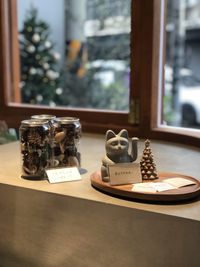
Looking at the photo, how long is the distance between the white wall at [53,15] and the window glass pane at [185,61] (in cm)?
242

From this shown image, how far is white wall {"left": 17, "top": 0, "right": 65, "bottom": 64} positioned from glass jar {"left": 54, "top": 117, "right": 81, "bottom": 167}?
2027mm

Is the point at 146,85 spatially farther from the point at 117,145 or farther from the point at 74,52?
the point at 74,52

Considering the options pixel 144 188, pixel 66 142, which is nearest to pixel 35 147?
pixel 66 142

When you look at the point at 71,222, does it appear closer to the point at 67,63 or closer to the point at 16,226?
the point at 16,226

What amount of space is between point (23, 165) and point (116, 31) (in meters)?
3.02

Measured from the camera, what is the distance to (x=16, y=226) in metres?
1.06

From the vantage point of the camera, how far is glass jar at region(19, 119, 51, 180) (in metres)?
1.07

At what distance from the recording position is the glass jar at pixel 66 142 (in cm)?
112

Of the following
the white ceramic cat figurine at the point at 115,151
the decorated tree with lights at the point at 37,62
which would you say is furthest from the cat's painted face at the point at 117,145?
the decorated tree with lights at the point at 37,62

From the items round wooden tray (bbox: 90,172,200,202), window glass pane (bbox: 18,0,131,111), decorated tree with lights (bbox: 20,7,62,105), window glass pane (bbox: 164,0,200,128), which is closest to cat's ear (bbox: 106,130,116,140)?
round wooden tray (bbox: 90,172,200,202)

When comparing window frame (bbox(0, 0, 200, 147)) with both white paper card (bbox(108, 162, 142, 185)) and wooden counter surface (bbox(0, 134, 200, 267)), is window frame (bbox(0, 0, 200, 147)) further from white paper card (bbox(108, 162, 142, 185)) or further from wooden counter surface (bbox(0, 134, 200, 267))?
white paper card (bbox(108, 162, 142, 185))

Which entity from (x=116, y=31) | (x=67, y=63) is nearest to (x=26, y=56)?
(x=67, y=63)

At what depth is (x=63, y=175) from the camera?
109cm

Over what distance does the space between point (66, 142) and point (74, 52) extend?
2836 millimetres
